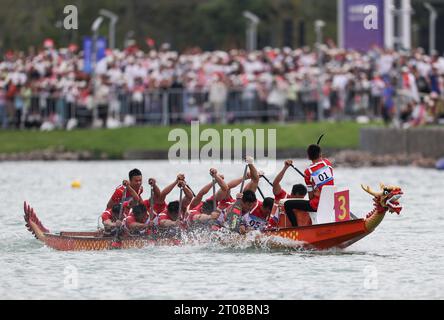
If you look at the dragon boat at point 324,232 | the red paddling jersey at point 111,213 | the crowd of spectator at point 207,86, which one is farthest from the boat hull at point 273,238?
the crowd of spectator at point 207,86

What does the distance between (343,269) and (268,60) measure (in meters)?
25.6

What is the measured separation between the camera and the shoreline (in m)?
45.1

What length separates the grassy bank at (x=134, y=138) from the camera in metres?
47.0

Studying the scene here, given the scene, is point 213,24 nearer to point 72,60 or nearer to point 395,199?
point 72,60

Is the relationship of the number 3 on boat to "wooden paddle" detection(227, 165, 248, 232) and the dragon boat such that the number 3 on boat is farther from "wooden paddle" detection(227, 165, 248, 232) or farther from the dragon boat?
"wooden paddle" detection(227, 165, 248, 232)

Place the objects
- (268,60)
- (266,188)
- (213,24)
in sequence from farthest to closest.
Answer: (213,24) → (268,60) → (266,188)

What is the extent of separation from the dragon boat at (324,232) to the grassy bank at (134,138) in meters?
21.1

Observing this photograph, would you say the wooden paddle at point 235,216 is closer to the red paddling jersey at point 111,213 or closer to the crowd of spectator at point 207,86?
the red paddling jersey at point 111,213

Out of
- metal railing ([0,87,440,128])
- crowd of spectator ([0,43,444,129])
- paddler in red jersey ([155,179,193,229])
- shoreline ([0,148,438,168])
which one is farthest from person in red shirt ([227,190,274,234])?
metal railing ([0,87,440,128])

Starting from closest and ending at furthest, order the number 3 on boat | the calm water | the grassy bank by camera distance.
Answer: the calm water
the number 3 on boat
the grassy bank

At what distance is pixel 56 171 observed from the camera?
150 ft

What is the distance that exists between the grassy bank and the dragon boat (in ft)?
69.3
